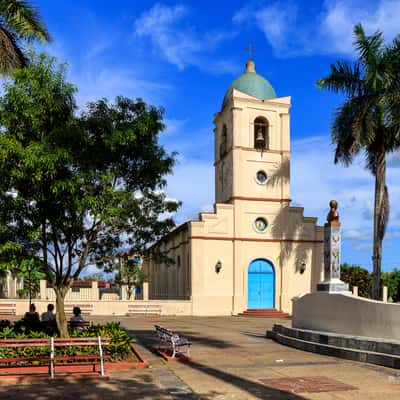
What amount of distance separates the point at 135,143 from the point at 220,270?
19390 mm

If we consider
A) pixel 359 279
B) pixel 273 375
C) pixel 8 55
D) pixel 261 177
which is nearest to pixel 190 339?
pixel 273 375

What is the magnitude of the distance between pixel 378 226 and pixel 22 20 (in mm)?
16480

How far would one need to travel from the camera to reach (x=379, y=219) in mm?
22500

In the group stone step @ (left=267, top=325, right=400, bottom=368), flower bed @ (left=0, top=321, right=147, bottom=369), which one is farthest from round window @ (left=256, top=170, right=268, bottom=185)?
flower bed @ (left=0, top=321, right=147, bottom=369)

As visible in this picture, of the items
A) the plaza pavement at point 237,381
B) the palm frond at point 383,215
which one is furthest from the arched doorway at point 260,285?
the plaza pavement at point 237,381

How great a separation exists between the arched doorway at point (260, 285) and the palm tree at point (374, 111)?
10683mm

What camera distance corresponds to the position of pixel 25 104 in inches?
483

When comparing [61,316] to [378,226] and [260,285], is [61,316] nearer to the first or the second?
[378,226]

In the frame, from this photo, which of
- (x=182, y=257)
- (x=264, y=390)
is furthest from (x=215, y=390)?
(x=182, y=257)

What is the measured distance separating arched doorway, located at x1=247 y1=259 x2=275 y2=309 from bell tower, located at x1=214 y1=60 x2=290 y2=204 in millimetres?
4209

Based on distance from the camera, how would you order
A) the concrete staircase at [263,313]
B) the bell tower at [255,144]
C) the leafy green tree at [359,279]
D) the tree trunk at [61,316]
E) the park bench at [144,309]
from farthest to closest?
the leafy green tree at [359,279]
the bell tower at [255,144]
the park bench at [144,309]
the concrete staircase at [263,313]
the tree trunk at [61,316]

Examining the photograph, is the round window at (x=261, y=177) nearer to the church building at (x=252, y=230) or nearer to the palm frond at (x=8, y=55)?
the church building at (x=252, y=230)

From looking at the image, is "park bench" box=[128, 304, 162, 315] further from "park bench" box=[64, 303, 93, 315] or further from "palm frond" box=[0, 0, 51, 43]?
"palm frond" box=[0, 0, 51, 43]

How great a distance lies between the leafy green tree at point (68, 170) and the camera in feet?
38.8
